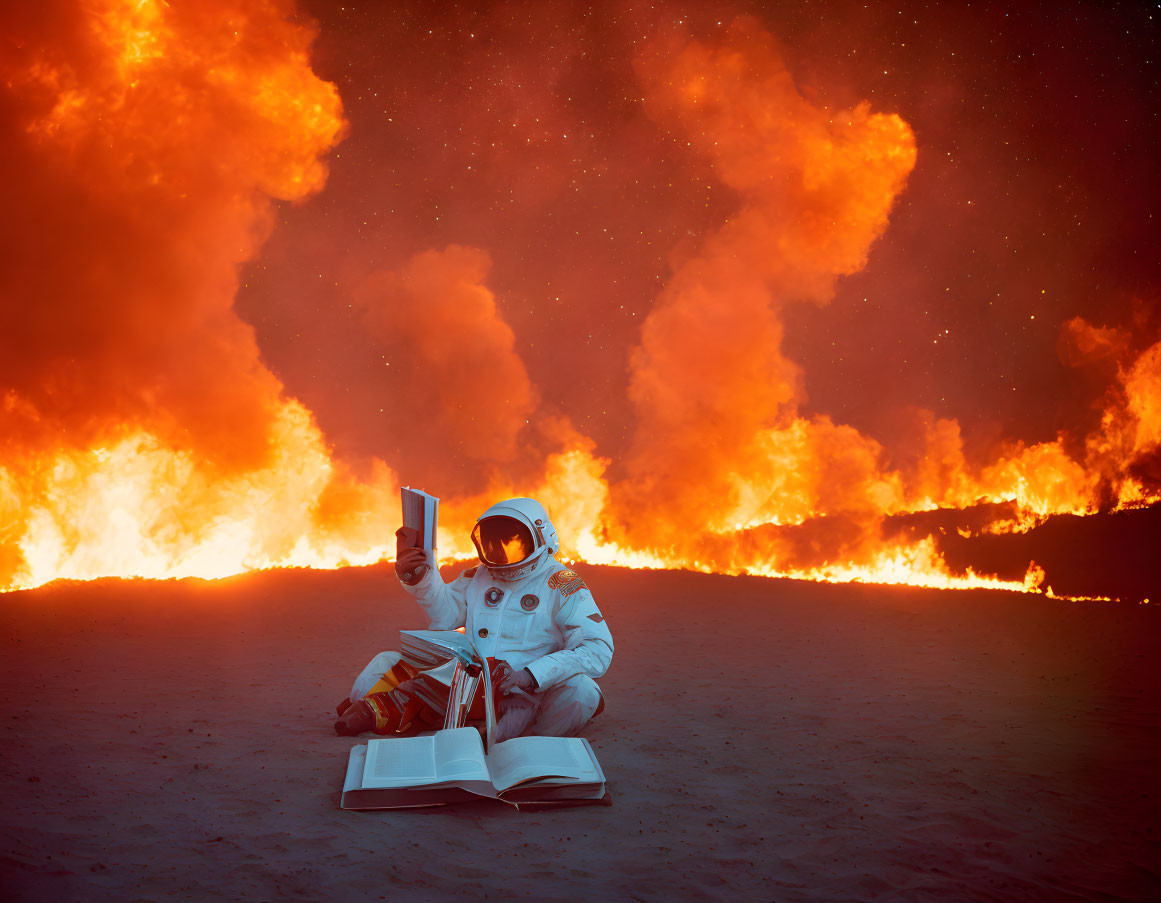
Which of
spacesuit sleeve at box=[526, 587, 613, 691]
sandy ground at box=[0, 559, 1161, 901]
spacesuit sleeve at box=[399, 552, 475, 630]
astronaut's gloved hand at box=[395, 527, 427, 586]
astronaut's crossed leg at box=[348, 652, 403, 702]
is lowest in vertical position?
sandy ground at box=[0, 559, 1161, 901]

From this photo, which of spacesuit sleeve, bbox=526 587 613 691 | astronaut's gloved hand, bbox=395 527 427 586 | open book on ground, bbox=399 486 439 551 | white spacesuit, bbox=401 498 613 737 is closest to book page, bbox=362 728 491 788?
spacesuit sleeve, bbox=526 587 613 691

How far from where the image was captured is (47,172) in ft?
52.3

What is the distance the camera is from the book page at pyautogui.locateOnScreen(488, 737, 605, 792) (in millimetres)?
4473

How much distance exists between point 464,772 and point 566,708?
1415mm

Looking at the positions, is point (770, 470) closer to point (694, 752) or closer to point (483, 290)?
point (483, 290)

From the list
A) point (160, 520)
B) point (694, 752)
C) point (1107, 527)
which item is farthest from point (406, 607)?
point (1107, 527)

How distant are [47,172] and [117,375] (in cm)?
406

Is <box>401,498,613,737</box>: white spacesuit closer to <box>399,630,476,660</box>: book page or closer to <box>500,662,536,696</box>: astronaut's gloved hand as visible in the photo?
<box>500,662,536,696</box>: astronaut's gloved hand

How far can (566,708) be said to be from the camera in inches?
226

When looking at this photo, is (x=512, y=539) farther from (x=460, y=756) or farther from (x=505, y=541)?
(x=460, y=756)

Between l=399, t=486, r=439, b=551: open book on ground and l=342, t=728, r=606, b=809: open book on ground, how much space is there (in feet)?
4.66

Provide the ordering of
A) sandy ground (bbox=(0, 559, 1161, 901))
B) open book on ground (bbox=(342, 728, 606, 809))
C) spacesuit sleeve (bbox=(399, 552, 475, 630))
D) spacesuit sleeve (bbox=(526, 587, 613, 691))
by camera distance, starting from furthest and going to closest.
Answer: spacesuit sleeve (bbox=(399, 552, 475, 630)) < spacesuit sleeve (bbox=(526, 587, 613, 691)) < open book on ground (bbox=(342, 728, 606, 809)) < sandy ground (bbox=(0, 559, 1161, 901))

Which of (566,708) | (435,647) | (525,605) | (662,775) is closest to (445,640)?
(435,647)

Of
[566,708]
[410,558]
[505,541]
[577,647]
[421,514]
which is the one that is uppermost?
[421,514]
